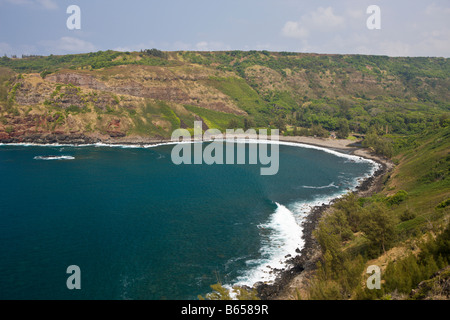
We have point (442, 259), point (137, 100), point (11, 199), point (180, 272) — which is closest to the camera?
point (442, 259)

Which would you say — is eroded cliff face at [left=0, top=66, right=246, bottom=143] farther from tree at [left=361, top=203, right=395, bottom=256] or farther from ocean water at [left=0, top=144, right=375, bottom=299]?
tree at [left=361, top=203, right=395, bottom=256]

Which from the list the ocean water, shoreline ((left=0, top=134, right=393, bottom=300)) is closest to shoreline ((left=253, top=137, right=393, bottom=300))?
shoreline ((left=0, top=134, right=393, bottom=300))

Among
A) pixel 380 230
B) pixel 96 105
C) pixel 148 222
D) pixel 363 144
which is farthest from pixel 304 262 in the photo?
pixel 96 105

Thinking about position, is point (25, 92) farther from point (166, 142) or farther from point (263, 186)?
point (263, 186)

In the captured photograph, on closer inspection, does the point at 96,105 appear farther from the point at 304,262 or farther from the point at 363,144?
the point at 304,262

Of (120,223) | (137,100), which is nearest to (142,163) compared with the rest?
(120,223)

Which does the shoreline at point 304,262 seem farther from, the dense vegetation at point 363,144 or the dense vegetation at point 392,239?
the dense vegetation at point 392,239
